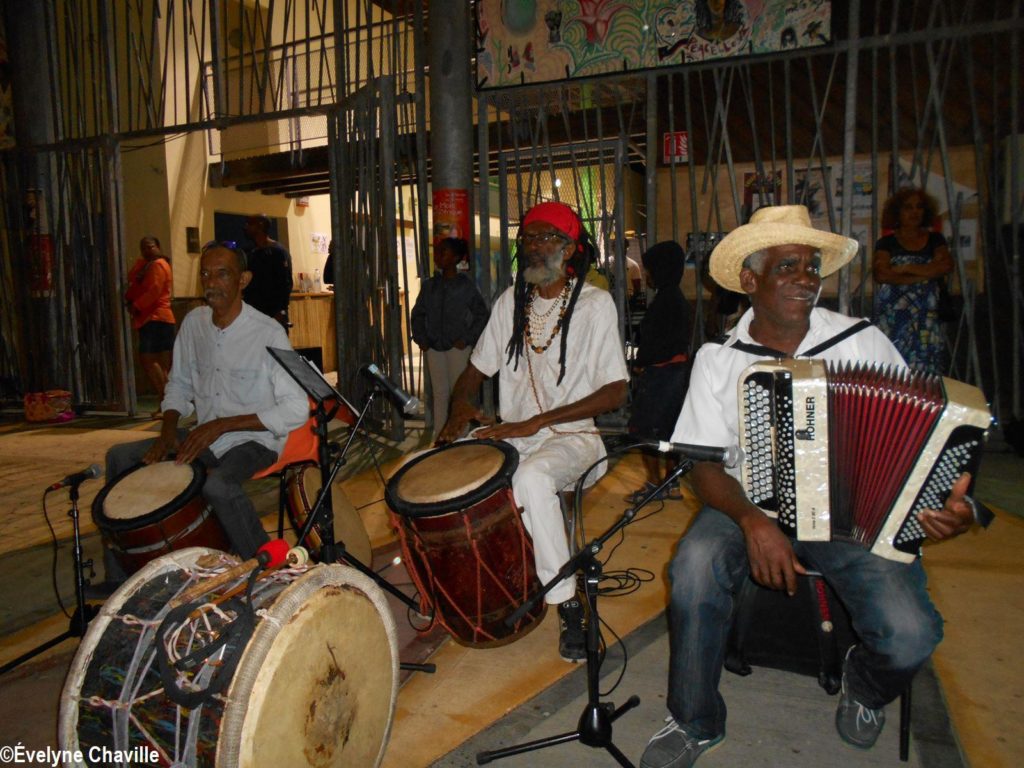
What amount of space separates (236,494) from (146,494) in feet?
1.09

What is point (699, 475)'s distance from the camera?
2500 millimetres

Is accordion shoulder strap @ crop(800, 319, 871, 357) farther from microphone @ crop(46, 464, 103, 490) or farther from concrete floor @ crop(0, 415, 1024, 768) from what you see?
microphone @ crop(46, 464, 103, 490)

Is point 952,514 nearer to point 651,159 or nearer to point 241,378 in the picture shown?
point 241,378

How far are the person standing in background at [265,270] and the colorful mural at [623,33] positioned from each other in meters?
2.54

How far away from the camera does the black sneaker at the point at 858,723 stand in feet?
7.82

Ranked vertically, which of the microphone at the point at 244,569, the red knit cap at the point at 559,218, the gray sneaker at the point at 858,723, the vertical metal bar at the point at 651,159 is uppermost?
the vertical metal bar at the point at 651,159

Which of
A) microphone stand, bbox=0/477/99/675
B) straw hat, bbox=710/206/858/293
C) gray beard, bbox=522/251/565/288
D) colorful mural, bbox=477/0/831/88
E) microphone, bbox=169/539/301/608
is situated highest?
colorful mural, bbox=477/0/831/88

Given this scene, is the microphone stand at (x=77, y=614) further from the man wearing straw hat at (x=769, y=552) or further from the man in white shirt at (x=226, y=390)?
the man wearing straw hat at (x=769, y=552)

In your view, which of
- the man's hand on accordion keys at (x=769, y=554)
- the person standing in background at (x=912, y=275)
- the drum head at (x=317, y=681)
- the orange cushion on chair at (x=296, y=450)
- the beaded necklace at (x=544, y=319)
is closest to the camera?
the drum head at (x=317, y=681)

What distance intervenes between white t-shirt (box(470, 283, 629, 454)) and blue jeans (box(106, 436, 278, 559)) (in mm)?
1094

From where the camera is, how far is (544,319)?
3.51 metres

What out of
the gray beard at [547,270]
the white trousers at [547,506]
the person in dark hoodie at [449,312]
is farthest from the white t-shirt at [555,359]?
the person in dark hoodie at [449,312]

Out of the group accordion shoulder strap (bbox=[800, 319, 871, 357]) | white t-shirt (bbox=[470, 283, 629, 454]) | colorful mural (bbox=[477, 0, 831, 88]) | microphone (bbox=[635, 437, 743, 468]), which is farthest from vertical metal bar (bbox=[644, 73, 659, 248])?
microphone (bbox=[635, 437, 743, 468])

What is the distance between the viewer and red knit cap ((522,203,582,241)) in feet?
11.1
